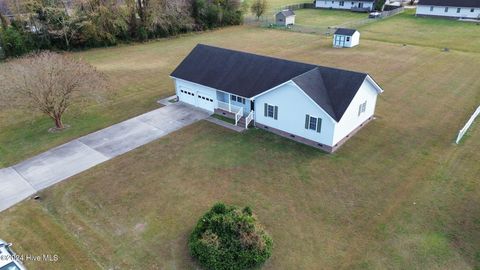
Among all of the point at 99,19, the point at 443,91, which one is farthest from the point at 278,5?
the point at 443,91

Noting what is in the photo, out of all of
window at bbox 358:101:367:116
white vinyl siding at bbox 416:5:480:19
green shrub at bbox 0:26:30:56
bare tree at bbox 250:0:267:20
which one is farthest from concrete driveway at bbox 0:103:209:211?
white vinyl siding at bbox 416:5:480:19

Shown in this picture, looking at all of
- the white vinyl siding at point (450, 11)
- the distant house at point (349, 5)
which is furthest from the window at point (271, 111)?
the distant house at point (349, 5)

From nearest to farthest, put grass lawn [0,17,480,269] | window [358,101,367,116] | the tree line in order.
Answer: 1. grass lawn [0,17,480,269]
2. window [358,101,367,116]
3. the tree line

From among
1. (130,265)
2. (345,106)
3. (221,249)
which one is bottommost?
(130,265)

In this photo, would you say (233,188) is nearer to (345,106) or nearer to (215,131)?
(215,131)

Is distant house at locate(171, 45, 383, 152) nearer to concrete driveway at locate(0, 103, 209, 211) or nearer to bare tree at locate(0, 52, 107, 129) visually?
concrete driveway at locate(0, 103, 209, 211)

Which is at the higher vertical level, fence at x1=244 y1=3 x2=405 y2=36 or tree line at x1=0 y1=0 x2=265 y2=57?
tree line at x1=0 y1=0 x2=265 y2=57
